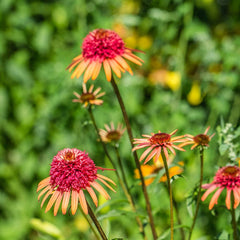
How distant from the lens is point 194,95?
7.55 feet

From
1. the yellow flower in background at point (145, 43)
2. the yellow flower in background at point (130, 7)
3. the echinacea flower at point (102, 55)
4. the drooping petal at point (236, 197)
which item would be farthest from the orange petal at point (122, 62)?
the yellow flower in background at point (130, 7)

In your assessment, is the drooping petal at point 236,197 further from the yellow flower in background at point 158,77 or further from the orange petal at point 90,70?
the yellow flower in background at point 158,77

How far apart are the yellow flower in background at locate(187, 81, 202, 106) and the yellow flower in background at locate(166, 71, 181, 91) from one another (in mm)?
103

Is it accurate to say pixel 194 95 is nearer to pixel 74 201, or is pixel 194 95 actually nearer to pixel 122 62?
pixel 122 62

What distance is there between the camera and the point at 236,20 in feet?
7.99

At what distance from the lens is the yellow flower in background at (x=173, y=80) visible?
89.4 inches

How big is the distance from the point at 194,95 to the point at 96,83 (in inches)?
24.5

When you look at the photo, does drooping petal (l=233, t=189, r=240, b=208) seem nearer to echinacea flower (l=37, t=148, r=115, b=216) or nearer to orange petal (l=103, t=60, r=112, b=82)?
echinacea flower (l=37, t=148, r=115, b=216)

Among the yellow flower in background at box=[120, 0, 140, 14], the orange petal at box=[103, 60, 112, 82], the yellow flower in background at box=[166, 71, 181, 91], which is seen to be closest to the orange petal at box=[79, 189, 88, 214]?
the orange petal at box=[103, 60, 112, 82]

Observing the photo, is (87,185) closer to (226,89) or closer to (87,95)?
(87,95)

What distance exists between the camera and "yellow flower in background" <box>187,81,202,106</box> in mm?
2299

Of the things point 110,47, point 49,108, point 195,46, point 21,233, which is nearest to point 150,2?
point 195,46

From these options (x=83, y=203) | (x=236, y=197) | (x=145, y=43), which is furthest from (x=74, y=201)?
(x=145, y=43)

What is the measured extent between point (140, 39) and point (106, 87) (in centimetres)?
57
